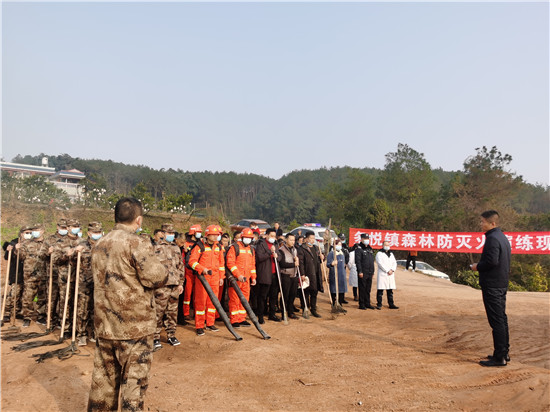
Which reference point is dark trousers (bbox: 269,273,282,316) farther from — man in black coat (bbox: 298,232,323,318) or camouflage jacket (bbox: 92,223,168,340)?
camouflage jacket (bbox: 92,223,168,340)

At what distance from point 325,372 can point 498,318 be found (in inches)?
102

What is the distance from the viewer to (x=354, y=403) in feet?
14.8

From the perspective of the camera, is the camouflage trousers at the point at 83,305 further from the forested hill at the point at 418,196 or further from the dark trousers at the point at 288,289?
the forested hill at the point at 418,196

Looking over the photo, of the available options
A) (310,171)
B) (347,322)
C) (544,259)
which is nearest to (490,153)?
(544,259)

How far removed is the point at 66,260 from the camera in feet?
21.9

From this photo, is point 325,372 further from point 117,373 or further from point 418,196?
point 418,196

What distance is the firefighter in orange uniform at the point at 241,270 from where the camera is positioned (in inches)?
324

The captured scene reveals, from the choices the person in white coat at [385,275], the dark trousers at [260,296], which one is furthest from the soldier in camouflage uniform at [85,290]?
the person in white coat at [385,275]

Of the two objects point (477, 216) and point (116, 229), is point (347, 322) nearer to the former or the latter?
point (116, 229)

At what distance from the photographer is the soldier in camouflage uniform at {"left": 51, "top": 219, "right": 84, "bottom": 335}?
21.5ft

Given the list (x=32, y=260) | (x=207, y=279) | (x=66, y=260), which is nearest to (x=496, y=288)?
(x=207, y=279)

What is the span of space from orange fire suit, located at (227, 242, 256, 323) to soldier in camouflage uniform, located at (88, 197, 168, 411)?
15.8 feet

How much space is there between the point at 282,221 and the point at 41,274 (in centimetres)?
5625

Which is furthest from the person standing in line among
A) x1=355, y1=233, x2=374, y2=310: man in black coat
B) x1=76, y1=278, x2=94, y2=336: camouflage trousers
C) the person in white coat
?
x1=76, y1=278, x2=94, y2=336: camouflage trousers
